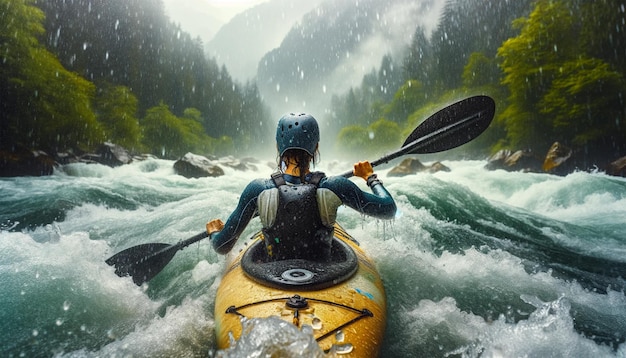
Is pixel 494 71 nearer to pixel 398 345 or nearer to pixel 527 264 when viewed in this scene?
pixel 527 264

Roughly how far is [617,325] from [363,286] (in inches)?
90.0

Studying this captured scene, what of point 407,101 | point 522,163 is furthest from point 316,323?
point 407,101

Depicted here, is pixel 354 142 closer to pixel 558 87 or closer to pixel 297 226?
pixel 558 87

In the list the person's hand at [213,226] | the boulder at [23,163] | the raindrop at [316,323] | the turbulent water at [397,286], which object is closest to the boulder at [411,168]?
the turbulent water at [397,286]

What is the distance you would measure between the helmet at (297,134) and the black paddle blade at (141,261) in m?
2.06

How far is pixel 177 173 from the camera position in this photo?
15.3 metres

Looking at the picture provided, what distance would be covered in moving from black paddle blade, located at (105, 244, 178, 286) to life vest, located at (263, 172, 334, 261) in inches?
70.1

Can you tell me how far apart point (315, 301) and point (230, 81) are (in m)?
61.4

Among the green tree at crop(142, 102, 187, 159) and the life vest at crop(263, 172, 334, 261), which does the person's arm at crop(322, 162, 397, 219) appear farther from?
the green tree at crop(142, 102, 187, 159)

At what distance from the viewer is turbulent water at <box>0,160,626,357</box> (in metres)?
2.13

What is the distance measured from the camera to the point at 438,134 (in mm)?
3262

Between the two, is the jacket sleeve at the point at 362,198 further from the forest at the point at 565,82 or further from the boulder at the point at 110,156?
the boulder at the point at 110,156

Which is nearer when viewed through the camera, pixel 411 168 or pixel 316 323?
pixel 316 323

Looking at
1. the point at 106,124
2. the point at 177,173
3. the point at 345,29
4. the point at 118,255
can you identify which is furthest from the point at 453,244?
the point at 345,29
